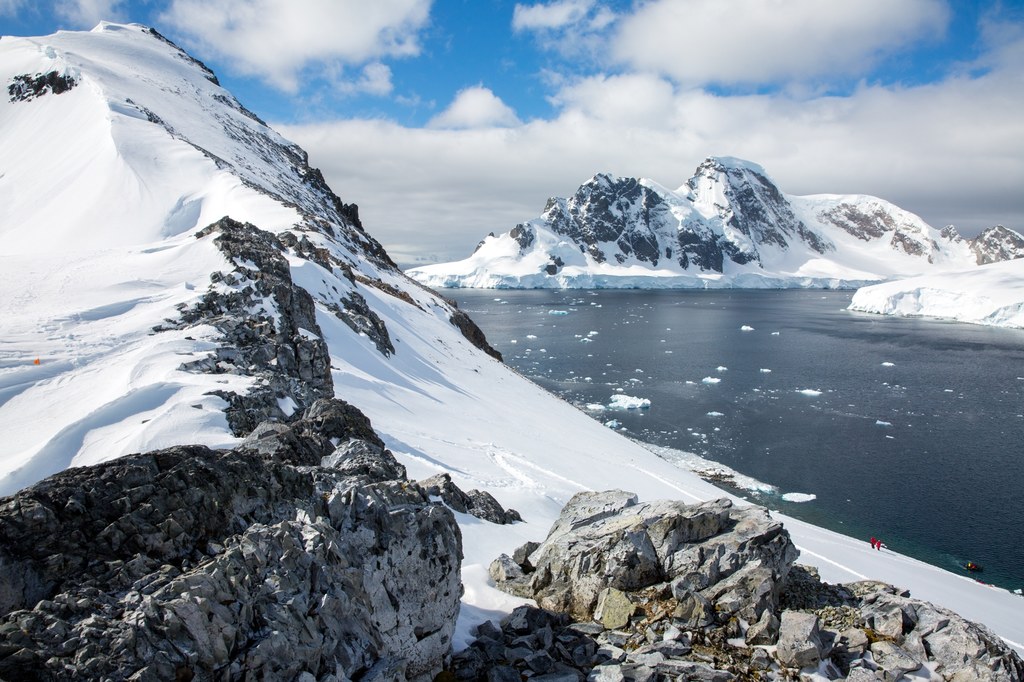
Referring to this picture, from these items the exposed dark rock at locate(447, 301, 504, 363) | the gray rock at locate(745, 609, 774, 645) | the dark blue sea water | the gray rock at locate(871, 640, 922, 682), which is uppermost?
the exposed dark rock at locate(447, 301, 504, 363)

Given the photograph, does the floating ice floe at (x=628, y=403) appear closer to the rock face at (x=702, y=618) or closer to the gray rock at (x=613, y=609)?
the rock face at (x=702, y=618)

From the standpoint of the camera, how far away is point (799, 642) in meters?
9.48

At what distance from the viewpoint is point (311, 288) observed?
122 ft

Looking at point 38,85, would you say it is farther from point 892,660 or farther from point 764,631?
point 892,660

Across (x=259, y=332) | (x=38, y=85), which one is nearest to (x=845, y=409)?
(x=259, y=332)

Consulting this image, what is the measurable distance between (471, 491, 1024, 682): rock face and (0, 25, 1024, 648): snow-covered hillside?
1392mm

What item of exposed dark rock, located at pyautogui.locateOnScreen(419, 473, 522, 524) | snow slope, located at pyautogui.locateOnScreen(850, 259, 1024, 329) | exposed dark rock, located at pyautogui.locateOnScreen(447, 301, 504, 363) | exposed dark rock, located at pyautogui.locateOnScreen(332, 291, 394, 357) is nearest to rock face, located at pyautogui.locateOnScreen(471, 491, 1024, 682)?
exposed dark rock, located at pyautogui.locateOnScreen(419, 473, 522, 524)

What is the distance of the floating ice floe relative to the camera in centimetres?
5509

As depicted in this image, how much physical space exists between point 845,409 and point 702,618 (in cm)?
5206

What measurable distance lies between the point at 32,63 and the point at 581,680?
322 feet

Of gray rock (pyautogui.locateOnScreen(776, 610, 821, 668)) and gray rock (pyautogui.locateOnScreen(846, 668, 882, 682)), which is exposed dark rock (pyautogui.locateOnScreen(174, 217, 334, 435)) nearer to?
gray rock (pyautogui.locateOnScreen(776, 610, 821, 668))

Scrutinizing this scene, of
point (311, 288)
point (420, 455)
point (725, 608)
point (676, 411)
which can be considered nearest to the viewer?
point (725, 608)

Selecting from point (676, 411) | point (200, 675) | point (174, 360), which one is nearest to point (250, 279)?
point (174, 360)

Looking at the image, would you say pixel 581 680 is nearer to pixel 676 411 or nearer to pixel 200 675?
pixel 200 675
